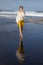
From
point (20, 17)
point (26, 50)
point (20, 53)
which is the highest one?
point (20, 17)

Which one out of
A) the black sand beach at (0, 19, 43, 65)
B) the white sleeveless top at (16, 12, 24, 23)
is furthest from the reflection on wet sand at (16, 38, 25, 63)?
the white sleeveless top at (16, 12, 24, 23)

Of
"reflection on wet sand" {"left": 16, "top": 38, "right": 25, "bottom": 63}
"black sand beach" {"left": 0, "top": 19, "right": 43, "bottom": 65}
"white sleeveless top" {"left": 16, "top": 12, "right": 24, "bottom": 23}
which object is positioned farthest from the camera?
"white sleeveless top" {"left": 16, "top": 12, "right": 24, "bottom": 23}

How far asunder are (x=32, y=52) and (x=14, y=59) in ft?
3.48

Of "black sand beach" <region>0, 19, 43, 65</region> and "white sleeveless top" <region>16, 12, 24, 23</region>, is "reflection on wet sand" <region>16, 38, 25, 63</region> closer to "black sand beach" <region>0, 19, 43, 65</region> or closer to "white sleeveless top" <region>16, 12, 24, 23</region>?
"black sand beach" <region>0, 19, 43, 65</region>

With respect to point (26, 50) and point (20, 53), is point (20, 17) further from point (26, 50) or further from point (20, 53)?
point (20, 53)

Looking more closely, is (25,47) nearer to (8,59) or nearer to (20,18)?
(8,59)

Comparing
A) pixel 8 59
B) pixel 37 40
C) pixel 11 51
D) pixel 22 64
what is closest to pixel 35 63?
pixel 22 64

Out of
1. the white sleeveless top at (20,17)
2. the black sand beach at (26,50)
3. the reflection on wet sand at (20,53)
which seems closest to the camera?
the black sand beach at (26,50)

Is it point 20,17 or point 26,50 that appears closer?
point 26,50

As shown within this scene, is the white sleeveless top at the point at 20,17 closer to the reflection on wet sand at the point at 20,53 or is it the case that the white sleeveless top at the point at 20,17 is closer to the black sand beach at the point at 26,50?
the black sand beach at the point at 26,50

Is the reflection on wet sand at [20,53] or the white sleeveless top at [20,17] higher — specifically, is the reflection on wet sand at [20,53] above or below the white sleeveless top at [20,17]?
below

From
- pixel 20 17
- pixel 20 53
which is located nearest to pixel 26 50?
pixel 20 53

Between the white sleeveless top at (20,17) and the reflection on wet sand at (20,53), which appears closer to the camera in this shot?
the reflection on wet sand at (20,53)

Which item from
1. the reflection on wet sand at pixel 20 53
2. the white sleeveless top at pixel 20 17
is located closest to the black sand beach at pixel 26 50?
the reflection on wet sand at pixel 20 53
